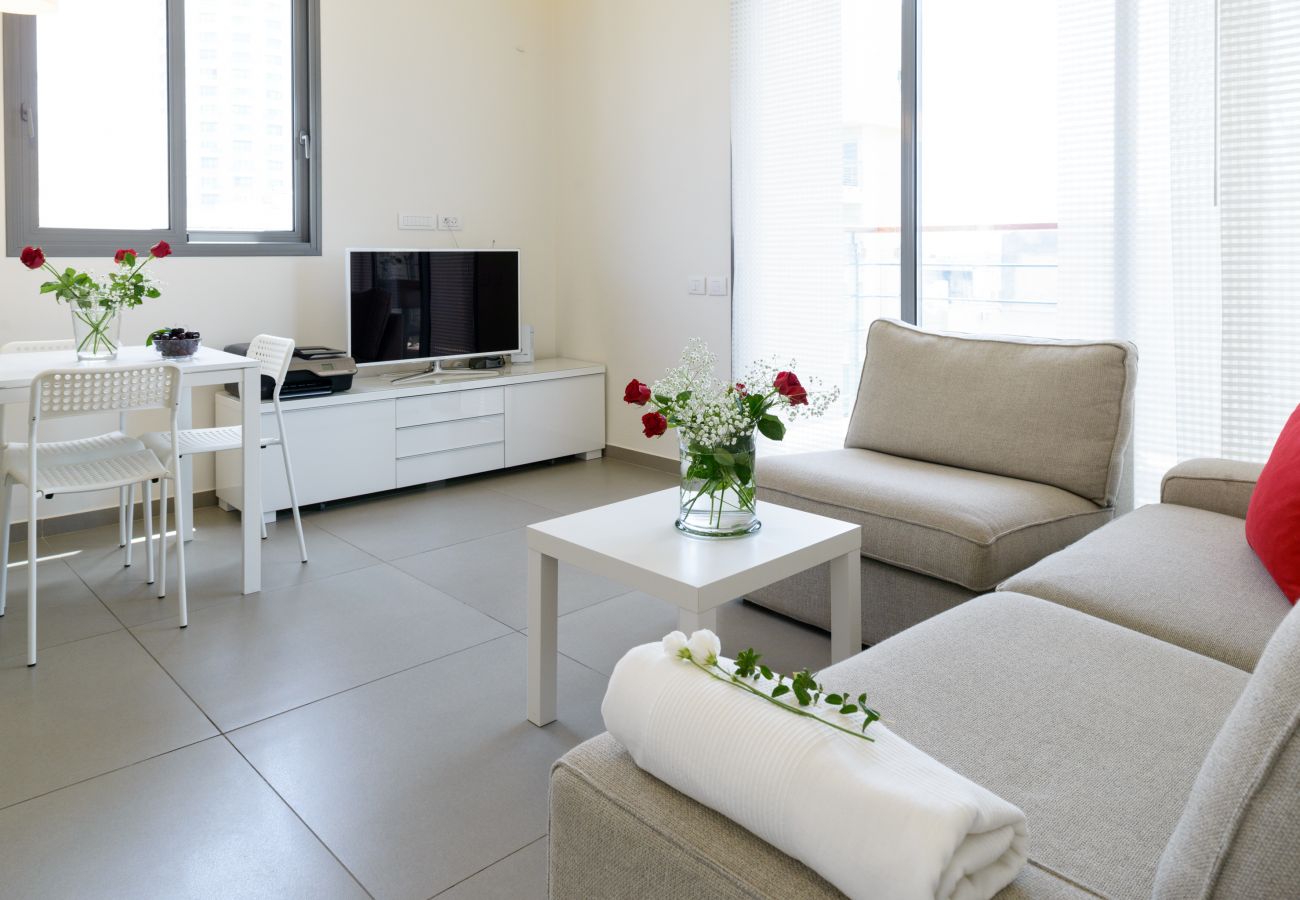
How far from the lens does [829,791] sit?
0.91 m

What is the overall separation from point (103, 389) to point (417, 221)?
248cm

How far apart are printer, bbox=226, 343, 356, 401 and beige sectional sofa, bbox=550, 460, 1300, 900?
3178 mm

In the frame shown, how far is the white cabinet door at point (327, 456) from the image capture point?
13.4 feet

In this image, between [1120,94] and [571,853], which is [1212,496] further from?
[571,853]

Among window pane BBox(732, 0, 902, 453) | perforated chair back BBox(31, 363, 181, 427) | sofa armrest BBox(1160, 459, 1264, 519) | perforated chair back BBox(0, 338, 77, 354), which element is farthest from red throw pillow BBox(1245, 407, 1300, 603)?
perforated chair back BBox(0, 338, 77, 354)

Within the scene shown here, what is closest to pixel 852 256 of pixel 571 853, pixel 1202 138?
pixel 1202 138

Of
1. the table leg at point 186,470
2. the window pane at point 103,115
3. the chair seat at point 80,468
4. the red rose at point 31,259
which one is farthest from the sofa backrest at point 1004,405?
the window pane at point 103,115

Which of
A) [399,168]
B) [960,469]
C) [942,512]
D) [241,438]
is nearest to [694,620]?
[942,512]

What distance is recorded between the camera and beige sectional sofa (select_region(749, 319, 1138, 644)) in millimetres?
2529

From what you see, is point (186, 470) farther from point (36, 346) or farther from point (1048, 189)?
point (1048, 189)

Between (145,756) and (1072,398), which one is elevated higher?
(1072,398)

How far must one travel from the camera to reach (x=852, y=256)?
165 inches

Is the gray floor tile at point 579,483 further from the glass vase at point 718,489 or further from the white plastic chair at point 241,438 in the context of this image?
the glass vase at point 718,489

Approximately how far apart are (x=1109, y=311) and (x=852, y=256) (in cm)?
118
